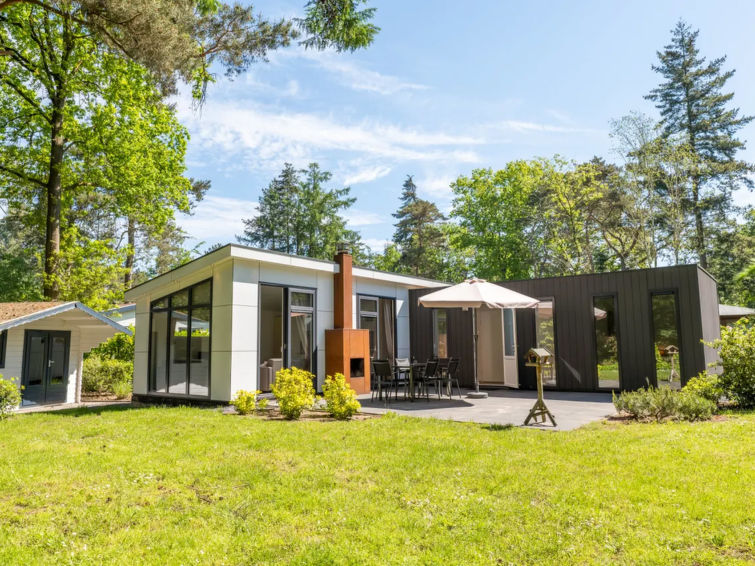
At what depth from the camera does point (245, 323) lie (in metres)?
9.57

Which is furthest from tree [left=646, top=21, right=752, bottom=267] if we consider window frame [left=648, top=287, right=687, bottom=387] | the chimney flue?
the chimney flue

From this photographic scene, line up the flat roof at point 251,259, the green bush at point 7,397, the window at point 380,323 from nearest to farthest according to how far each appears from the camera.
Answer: the green bush at point 7,397, the flat roof at point 251,259, the window at point 380,323

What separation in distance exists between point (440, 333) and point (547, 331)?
111 inches

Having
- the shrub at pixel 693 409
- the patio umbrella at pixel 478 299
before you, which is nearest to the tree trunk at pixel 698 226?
the patio umbrella at pixel 478 299

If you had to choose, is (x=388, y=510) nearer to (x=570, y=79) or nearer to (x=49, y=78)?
(x=570, y=79)

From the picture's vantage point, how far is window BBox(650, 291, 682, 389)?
996cm

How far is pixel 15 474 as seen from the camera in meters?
4.75

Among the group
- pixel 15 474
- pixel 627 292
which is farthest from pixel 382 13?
pixel 15 474

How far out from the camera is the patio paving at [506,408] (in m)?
7.43

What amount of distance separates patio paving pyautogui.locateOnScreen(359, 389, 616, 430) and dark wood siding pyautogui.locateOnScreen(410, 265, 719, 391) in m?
0.77

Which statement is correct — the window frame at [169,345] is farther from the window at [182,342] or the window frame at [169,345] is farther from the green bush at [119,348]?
the green bush at [119,348]

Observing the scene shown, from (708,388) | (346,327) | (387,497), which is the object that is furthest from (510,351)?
(387,497)

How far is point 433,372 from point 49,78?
14348 millimetres

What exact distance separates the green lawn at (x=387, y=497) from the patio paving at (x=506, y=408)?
985mm
